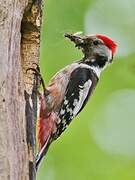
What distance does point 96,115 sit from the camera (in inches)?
251

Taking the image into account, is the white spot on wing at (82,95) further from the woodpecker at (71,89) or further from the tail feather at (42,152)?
the tail feather at (42,152)

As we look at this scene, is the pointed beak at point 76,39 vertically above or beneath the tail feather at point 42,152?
above

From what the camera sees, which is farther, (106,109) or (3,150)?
(106,109)

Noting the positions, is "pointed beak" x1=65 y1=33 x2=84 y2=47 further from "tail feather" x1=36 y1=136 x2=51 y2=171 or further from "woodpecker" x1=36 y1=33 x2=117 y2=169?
"tail feather" x1=36 y1=136 x2=51 y2=171

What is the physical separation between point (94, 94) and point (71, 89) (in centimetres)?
136

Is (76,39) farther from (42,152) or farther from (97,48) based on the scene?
(42,152)

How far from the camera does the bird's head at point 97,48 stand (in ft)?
16.9

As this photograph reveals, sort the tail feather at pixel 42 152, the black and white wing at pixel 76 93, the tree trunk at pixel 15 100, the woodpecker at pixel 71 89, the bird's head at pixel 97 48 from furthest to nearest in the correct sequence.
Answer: the bird's head at pixel 97 48
the black and white wing at pixel 76 93
the woodpecker at pixel 71 89
the tail feather at pixel 42 152
the tree trunk at pixel 15 100

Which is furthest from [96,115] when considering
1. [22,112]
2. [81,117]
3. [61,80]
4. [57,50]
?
[22,112]

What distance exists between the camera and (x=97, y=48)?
17.1ft

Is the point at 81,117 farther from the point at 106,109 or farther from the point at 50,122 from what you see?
the point at 50,122

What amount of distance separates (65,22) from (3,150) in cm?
310

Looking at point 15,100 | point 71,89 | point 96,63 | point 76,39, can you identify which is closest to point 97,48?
point 96,63

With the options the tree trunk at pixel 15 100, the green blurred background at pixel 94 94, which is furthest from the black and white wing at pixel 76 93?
the tree trunk at pixel 15 100
